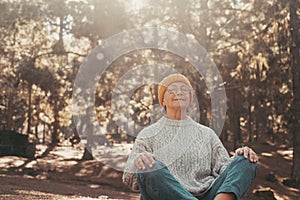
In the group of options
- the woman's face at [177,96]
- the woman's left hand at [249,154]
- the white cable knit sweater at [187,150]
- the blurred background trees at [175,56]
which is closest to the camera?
the woman's left hand at [249,154]

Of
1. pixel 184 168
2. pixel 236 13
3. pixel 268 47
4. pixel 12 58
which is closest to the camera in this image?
pixel 184 168

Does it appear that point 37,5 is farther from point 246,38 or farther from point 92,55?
point 246,38

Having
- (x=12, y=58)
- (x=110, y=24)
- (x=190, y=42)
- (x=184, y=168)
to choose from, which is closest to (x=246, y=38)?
(x=190, y=42)

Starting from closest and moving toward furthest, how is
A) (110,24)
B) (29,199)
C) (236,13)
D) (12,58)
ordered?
(29,199)
(236,13)
(110,24)
(12,58)

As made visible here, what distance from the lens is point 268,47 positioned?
52.7 ft

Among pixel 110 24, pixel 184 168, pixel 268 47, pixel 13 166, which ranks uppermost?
pixel 110 24

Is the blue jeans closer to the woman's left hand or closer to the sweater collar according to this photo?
the woman's left hand

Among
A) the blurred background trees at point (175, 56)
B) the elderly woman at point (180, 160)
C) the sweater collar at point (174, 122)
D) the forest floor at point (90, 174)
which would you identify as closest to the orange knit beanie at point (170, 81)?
the elderly woman at point (180, 160)

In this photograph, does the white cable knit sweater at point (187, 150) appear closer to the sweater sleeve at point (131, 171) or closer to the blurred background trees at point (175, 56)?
the sweater sleeve at point (131, 171)

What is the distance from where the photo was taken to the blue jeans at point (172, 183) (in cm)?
269

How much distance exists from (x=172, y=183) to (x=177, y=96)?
758mm

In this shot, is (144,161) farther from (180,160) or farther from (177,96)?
(177,96)

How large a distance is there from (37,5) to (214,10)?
7.43m

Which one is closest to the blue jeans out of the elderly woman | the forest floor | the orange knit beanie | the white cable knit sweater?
the elderly woman
